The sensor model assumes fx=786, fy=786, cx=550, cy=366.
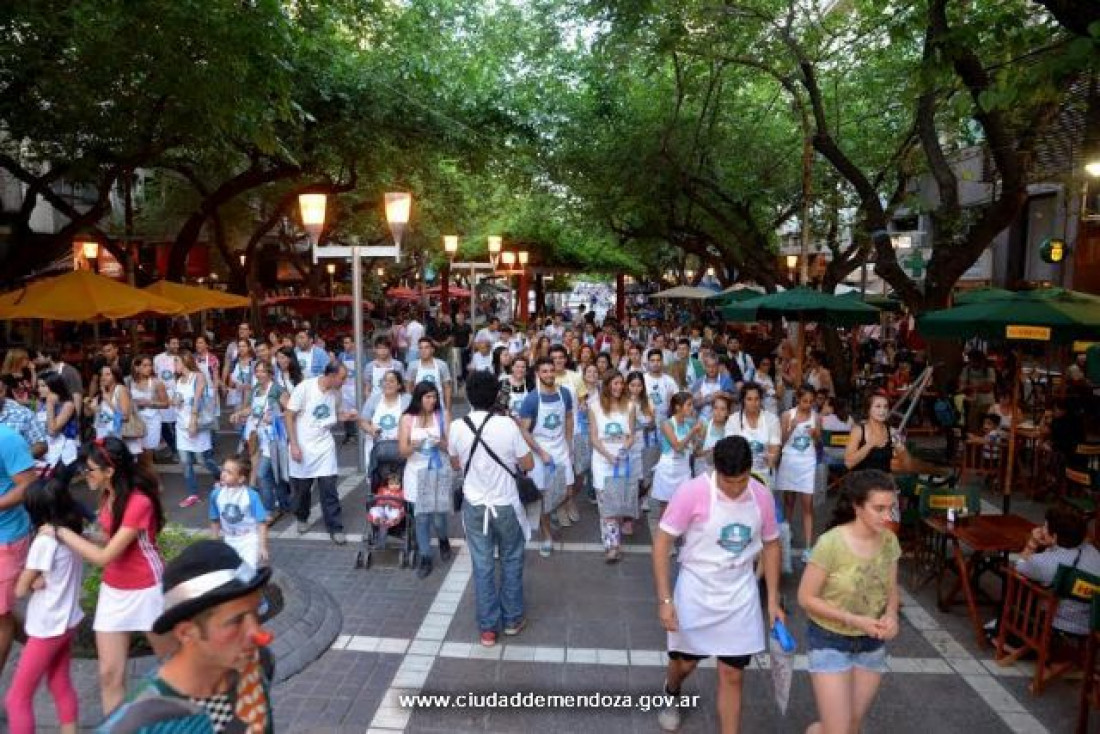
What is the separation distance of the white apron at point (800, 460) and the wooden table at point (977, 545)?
1063mm

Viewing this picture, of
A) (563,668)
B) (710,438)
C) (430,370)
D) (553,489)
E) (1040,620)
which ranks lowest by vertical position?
(563,668)

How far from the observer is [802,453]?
6980mm

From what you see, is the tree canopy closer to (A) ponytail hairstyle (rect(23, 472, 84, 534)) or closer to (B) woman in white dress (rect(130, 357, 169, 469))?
(B) woman in white dress (rect(130, 357, 169, 469))

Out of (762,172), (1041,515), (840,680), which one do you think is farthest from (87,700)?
(762,172)

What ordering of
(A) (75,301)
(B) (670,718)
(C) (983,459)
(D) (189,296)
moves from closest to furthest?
(B) (670,718) < (C) (983,459) < (A) (75,301) < (D) (189,296)

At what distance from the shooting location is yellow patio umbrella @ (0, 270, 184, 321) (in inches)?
451

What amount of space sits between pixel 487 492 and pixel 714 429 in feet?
8.14

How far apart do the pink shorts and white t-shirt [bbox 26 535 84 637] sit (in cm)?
44

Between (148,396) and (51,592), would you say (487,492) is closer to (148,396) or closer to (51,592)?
(51,592)

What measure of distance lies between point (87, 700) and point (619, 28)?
399 inches

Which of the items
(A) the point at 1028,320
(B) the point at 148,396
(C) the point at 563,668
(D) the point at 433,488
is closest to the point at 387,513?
(D) the point at 433,488

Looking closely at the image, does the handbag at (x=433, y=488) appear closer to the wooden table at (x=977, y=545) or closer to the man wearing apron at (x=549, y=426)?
the man wearing apron at (x=549, y=426)

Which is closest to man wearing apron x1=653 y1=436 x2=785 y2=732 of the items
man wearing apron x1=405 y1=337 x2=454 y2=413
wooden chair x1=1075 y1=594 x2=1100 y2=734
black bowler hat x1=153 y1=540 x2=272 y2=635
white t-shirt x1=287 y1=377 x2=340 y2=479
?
wooden chair x1=1075 y1=594 x2=1100 y2=734

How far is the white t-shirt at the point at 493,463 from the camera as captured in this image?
535cm
